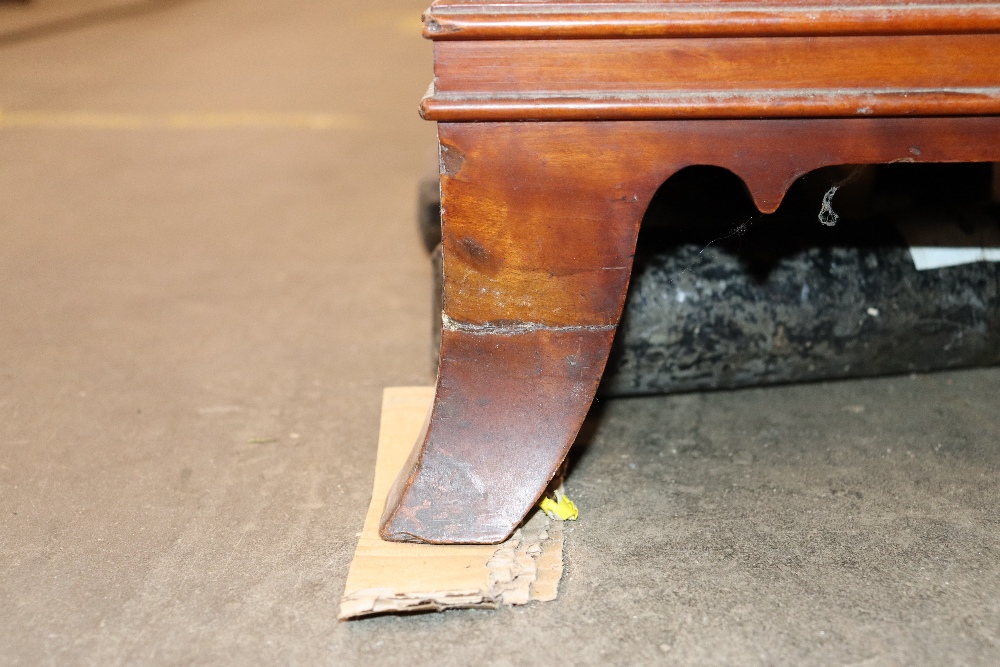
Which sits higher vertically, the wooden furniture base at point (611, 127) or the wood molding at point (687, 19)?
the wood molding at point (687, 19)

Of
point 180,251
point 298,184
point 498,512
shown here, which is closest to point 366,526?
point 498,512

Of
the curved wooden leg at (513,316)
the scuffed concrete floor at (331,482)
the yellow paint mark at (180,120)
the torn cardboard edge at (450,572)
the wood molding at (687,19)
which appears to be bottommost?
the yellow paint mark at (180,120)

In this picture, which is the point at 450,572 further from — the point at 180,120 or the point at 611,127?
the point at 180,120

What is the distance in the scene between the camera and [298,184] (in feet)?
8.47

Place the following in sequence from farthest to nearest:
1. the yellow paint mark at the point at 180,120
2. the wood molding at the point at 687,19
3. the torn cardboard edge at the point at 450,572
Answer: the yellow paint mark at the point at 180,120 < the torn cardboard edge at the point at 450,572 < the wood molding at the point at 687,19

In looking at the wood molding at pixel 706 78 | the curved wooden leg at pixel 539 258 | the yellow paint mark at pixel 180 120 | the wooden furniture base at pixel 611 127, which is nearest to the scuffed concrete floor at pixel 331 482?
the curved wooden leg at pixel 539 258

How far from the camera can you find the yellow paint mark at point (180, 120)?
3158 millimetres

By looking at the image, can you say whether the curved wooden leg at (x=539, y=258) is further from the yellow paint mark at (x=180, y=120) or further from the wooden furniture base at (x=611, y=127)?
the yellow paint mark at (x=180, y=120)

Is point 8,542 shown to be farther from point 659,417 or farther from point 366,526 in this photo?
→ point 659,417

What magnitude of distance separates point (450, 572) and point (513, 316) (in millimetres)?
292

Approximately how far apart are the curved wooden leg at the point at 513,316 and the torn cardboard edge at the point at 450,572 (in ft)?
0.07

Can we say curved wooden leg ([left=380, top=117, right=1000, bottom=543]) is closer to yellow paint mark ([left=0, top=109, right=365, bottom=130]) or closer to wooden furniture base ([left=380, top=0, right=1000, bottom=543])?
wooden furniture base ([left=380, top=0, right=1000, bottom=543])

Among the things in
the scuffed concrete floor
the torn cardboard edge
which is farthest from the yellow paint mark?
the torn cardboard edge

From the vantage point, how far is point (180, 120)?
→ 324 centimetres
